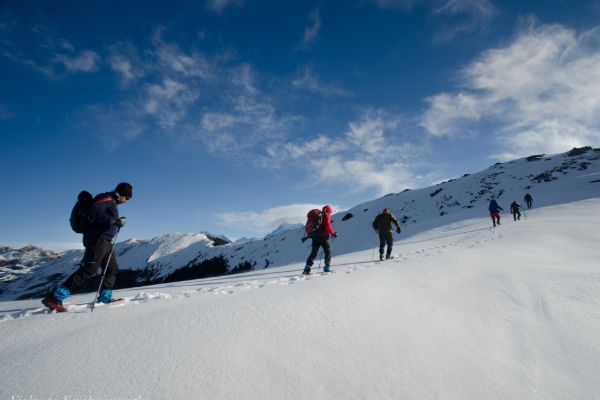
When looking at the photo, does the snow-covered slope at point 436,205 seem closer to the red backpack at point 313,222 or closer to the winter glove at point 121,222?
the red backpack at point 313,222

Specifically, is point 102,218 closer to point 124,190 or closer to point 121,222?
point 121,222

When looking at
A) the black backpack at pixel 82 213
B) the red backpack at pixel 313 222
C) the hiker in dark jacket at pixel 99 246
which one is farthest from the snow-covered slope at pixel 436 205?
the black backpack at pixel 82 213

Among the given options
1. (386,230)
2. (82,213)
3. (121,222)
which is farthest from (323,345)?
(386,230)

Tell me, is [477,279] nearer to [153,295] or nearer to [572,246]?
[153,295]

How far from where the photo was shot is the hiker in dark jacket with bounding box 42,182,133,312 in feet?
14.0

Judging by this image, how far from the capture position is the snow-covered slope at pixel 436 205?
33031 millimetres

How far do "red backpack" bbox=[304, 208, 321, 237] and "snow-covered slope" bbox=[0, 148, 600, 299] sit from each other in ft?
63.4

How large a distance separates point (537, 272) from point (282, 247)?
49.4 m

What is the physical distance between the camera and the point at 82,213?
Result: 4.54m

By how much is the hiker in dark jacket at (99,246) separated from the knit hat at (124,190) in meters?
0.02

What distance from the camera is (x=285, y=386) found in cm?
232

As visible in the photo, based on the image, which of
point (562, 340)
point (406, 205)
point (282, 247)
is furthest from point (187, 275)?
point (562, 340)

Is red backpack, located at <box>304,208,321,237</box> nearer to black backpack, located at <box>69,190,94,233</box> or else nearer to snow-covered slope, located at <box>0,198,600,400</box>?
snow-covered slope, located at <box>0,198,600,400</box>

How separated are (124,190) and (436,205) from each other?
168 ft
